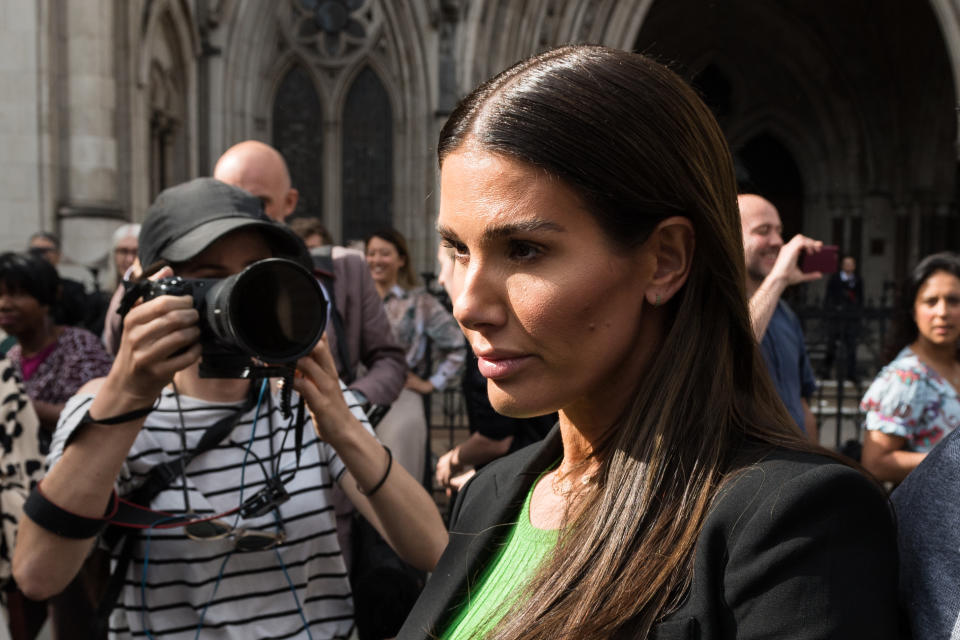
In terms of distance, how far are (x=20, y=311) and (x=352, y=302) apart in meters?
1.52

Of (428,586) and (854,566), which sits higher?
(854,566)

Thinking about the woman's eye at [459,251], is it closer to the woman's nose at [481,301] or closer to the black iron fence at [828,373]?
the woman's nose at [481,301]

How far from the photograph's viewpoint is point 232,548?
194 cm

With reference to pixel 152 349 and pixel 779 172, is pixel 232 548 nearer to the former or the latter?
pixel 152 349

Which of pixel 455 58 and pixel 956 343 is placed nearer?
pixel 956 343

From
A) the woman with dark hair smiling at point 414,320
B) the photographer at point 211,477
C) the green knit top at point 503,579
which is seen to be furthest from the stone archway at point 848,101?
the green knit top at point 503,579

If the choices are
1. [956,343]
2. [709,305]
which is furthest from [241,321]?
[956,343]

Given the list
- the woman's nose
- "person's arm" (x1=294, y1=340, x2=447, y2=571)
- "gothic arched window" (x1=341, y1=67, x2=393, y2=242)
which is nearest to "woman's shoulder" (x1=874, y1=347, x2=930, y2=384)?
"person's arm" (x1=294, y1=340, x2=447, y2=571)

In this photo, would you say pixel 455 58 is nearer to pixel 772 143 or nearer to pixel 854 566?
pixel 772 143

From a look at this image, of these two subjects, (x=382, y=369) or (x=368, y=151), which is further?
(x=368, y=151)

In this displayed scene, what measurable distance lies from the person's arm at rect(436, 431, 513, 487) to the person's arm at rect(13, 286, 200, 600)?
77.2 inches

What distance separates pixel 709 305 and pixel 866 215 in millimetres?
19252

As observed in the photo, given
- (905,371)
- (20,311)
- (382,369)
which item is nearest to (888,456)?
(905,371)

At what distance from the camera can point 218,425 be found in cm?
201
